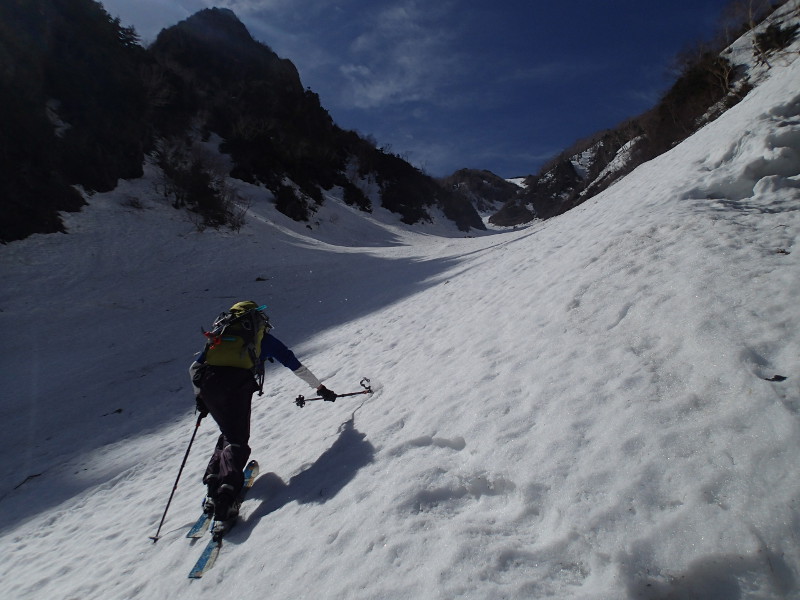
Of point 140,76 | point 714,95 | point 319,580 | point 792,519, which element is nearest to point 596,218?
point 792,519

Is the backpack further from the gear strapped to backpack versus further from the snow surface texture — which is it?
the snow surface texture

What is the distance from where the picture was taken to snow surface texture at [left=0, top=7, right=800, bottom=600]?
194 cm

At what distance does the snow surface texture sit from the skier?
31 centimetres

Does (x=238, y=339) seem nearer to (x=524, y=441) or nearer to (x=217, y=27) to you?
(x=524, y=441)

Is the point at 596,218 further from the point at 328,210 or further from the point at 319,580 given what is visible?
the point at 328,210

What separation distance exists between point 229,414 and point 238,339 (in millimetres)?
769

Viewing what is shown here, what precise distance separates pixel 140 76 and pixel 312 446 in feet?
107

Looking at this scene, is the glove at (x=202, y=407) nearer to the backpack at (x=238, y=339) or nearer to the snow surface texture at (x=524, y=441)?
the backpack at (x=238, y=339)

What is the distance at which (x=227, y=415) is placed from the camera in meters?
3.83

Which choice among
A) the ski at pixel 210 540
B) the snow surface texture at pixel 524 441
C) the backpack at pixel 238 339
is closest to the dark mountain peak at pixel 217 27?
the snow surface texture at pixel 524 441

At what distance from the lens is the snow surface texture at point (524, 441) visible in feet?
6.36

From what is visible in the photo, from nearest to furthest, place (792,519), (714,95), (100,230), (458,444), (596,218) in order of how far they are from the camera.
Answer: (792,519) → (458,444) → (596,218) → (100,230) → (714,95)

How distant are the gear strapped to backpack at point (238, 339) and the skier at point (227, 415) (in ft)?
0.04

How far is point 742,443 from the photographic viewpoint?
2045 mm
